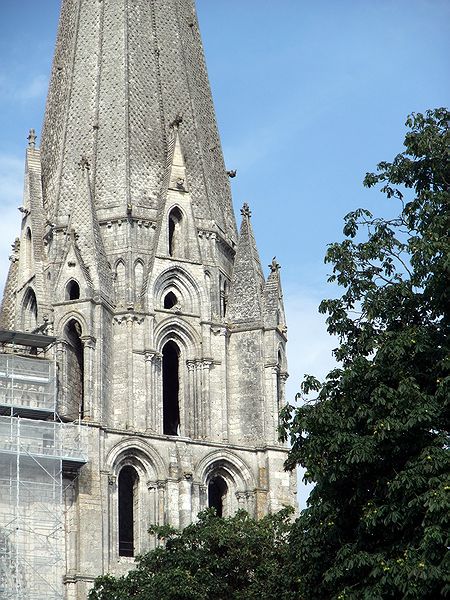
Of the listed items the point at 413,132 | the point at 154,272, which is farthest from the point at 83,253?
the point at 413,132

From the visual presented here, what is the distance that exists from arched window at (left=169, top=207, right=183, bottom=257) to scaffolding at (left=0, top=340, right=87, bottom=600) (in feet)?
26.6

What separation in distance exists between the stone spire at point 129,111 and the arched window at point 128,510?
28.2 ft

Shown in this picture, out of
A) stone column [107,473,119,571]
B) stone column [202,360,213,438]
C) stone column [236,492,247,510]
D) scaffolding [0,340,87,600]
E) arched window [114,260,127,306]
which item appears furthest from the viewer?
arched window [114,260,127,306]

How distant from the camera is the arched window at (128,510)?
166 ft

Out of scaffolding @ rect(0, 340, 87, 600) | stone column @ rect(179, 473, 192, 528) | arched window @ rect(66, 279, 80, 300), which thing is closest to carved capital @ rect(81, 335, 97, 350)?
arched window @ rect(66, 279, 80, 300)

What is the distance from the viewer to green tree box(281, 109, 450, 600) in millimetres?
30000

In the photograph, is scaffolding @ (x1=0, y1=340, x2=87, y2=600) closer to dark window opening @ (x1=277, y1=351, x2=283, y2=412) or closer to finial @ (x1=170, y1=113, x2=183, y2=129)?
dark window opening @ (x1=277, y1=351, x2=283, y2=412)

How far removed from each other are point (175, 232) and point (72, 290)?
4412 mm

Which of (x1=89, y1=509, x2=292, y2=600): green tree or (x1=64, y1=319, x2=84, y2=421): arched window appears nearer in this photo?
(x1=89, y1=509, x2=292, y2=600): green tree

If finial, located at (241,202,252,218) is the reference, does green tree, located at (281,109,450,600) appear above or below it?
below

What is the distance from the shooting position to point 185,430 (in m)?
52.4

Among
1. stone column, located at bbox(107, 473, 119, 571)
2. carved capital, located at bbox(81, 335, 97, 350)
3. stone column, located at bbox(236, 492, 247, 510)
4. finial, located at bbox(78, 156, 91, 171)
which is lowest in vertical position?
stone column, located at bbox(107, 473, 119, 571)

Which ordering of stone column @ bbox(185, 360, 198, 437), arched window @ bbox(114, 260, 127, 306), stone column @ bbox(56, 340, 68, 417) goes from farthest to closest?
1. arched window @ bbox(114, 260, 127, 306)
2. stone column @ bbox(185, 360, 198, 437)
3. stone column @ bbox(56, 340, 68, 417)

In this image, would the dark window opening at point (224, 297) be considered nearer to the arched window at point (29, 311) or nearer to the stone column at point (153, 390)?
the stone column at point (153, 390)
